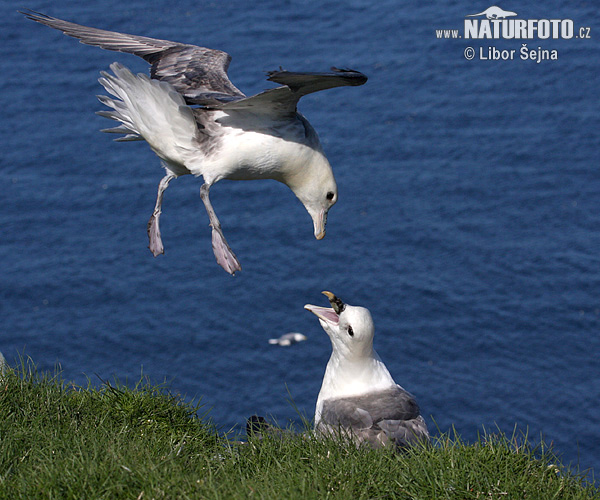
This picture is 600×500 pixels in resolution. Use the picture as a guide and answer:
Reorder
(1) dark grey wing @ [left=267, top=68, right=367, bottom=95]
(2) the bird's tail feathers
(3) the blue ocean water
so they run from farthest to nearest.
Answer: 1. (3) the blue ocean water
2. (2) the bird's tail feathers
3. (1) dark grey wing @ [left=267, top=68, right=367, bottom=95]

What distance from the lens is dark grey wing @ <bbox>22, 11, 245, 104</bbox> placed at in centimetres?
827

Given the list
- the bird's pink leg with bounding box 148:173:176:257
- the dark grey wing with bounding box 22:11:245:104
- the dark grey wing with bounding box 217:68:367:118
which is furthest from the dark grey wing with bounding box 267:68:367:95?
the bird's pink leg with bounding box 148:173:176:257

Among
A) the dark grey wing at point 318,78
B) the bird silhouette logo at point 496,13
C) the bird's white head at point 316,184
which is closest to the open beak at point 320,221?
the bird's white head at point 316,184

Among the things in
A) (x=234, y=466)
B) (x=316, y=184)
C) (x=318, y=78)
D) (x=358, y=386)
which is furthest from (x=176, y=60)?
(x=234, y=466)

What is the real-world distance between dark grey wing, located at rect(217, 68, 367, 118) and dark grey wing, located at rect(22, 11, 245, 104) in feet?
2.19

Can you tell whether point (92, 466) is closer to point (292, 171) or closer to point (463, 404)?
point (292, 171)

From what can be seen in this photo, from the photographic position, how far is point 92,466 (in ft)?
17.7

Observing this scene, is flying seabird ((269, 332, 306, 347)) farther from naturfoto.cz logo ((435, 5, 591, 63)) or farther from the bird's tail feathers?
the bird's tail feathers

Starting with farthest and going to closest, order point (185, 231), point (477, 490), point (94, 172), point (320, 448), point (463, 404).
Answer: point (94, 172)
point (185, 231)
point (463, 404)
point (320, 448)
point (477, 490)

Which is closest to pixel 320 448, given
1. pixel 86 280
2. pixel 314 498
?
pixel 314 498

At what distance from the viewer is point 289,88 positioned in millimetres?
6891

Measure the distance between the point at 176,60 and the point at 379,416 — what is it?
3675 mm

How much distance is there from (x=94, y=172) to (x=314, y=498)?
3078 cm

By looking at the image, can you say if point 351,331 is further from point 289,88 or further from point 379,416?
point 289,88
